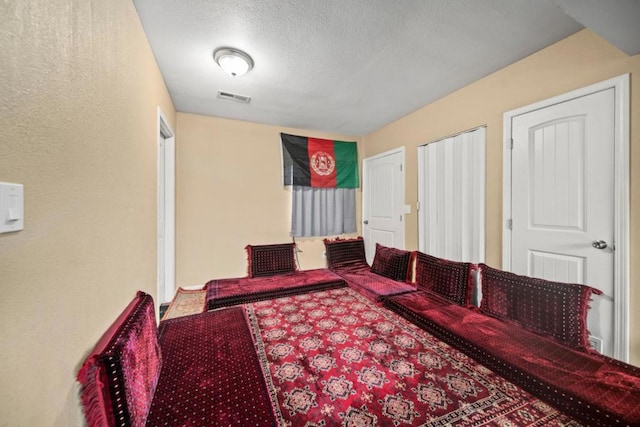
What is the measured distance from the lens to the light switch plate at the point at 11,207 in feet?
1.75

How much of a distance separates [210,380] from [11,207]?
1.08 m

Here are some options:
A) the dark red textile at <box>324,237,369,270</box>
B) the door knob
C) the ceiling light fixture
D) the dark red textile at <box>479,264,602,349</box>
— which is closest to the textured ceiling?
the ceiling light fixture

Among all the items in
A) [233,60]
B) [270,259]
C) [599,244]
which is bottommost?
[270,259]

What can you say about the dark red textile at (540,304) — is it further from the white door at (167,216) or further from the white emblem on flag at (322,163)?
the white door at (167,216)

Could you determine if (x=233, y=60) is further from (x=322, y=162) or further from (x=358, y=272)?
(x=358, y=272)

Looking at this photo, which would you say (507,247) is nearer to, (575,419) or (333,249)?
(575,419)

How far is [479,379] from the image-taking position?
1.24 m

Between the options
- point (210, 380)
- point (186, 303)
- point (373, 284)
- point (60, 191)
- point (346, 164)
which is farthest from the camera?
point (346, 164)

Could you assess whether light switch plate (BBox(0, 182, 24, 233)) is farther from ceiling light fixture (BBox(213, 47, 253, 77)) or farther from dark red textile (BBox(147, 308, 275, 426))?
ceiling light fixture (BBox(213, 47, 253, 77))

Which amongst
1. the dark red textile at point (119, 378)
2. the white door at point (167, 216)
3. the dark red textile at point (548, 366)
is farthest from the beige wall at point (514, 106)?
the white door at point (167, 216)

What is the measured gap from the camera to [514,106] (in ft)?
6.70

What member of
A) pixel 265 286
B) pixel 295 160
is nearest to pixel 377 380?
pixel 265 286

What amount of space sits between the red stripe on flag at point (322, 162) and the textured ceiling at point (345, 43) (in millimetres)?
1075

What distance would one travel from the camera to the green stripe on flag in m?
4.01
